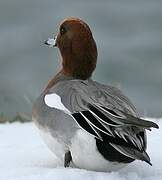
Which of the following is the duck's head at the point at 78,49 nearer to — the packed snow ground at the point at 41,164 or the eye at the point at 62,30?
the eye at the point at 62,30

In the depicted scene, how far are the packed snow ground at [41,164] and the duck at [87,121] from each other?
7 cm

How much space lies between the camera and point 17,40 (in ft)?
34.2

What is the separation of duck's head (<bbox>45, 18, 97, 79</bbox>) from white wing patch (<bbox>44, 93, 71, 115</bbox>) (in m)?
0.26

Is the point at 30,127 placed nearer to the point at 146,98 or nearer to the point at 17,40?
the point at 146,98

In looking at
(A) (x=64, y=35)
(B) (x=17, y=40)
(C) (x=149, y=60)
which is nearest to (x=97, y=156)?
(A) (x=64, y=35)

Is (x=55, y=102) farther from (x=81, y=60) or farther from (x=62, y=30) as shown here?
(x=62, y=30)

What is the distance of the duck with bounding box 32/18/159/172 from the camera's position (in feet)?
11.3

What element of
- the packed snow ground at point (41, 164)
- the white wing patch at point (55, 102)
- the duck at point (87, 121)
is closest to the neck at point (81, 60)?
the duck at point (87, 121)

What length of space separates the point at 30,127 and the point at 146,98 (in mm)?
3337

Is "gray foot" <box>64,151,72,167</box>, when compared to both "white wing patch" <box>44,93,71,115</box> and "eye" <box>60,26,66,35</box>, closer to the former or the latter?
"white wing patch" <box>44,93,71,115</box>

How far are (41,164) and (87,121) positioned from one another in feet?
1.81

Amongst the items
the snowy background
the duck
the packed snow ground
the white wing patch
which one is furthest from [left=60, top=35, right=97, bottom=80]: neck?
the snowy background

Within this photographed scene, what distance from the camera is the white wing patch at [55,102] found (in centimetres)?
364

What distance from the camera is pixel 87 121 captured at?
3490 mm
